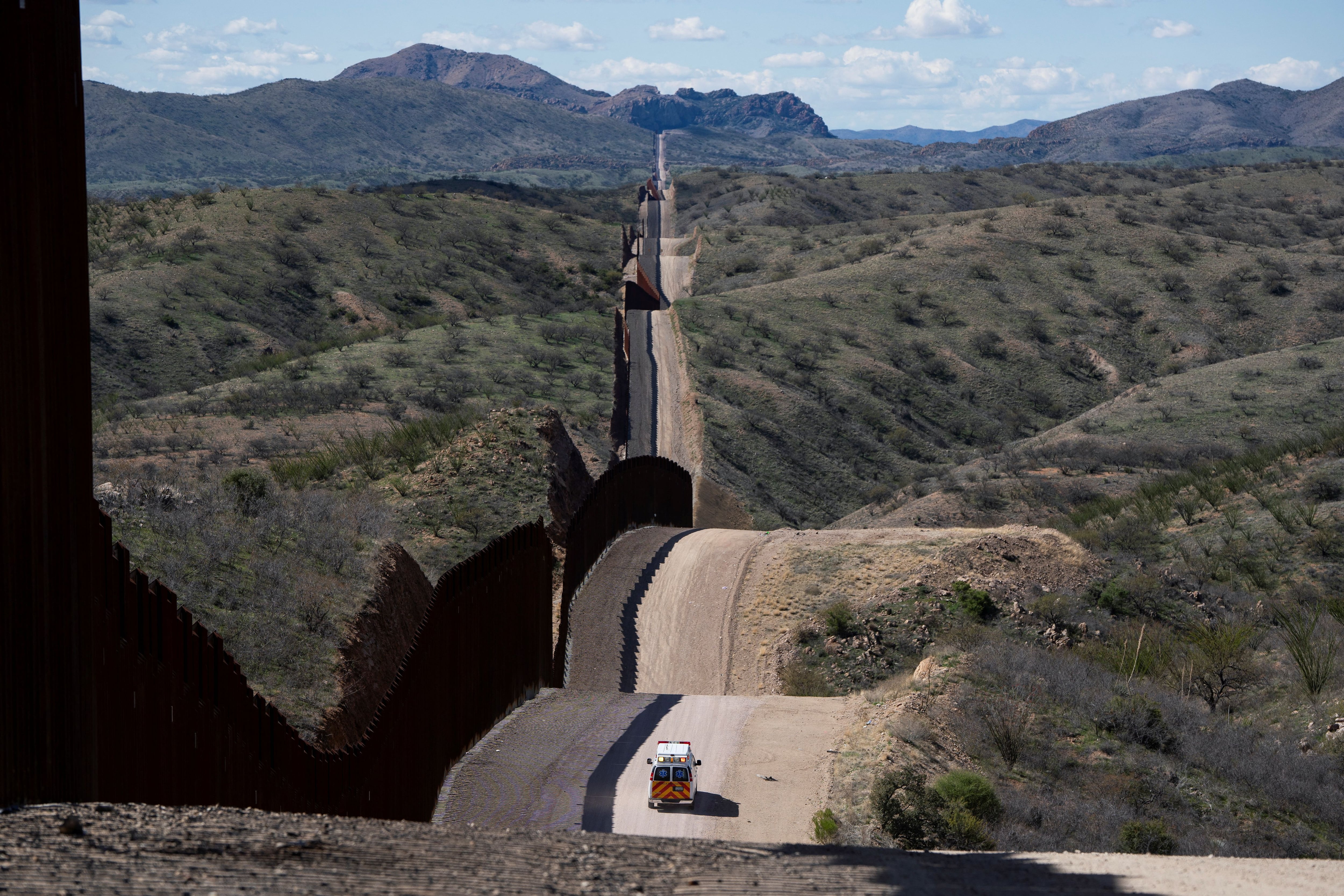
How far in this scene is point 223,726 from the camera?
313 inches

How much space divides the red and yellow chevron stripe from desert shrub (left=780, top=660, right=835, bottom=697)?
7.82m

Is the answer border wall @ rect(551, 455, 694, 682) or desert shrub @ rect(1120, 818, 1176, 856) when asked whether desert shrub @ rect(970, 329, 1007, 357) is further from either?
desert shrub @ rect(1120, 818, 1176, 856)

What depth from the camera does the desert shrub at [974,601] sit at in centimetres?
2192

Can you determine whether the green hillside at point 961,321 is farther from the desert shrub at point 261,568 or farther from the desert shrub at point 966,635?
the desert shrub at point 261,568

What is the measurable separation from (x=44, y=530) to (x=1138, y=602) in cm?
2087

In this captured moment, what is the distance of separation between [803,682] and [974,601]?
3979 mm

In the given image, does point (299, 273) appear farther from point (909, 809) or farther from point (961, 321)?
point (909, 809)

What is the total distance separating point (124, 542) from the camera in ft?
47.7

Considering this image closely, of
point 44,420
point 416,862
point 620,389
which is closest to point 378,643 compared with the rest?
point 44,420

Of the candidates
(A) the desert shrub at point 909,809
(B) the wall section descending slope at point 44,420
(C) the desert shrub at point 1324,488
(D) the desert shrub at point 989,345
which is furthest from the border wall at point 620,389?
(B) the wall section descending slope at point 44,420

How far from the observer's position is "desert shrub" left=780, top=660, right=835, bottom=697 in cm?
2078

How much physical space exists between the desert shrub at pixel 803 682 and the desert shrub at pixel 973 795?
7.89 m

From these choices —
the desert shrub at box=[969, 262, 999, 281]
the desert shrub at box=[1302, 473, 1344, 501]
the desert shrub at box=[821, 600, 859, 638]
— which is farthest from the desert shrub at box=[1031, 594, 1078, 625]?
the desert shrub at box=[969, 262, 999, 281]

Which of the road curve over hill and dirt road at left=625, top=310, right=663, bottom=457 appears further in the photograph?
dirt road at left=625, top=310, right=663, bottom=457
